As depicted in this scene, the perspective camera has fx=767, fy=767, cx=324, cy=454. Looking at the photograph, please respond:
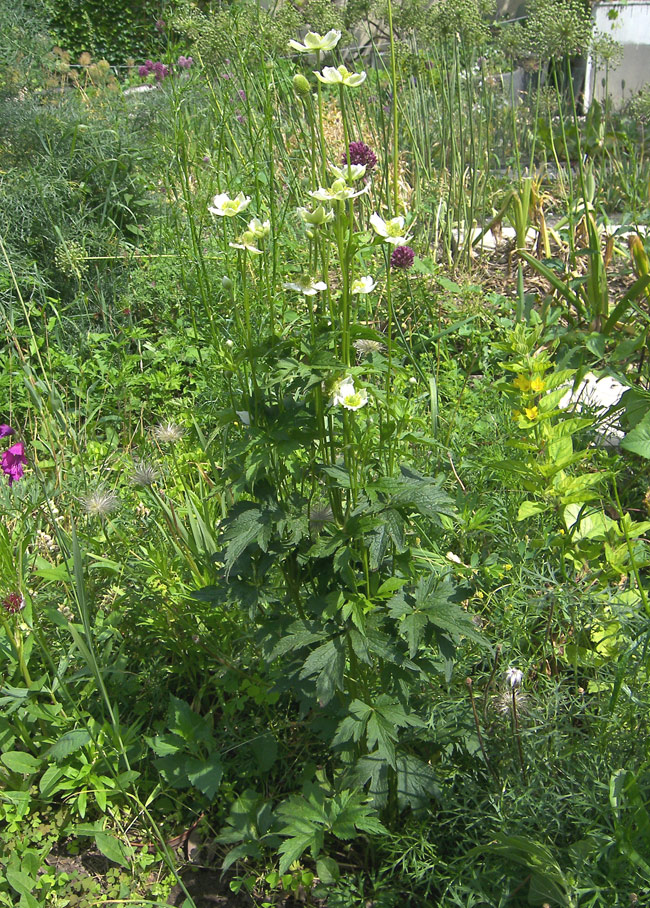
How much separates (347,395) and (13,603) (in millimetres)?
→ 1013

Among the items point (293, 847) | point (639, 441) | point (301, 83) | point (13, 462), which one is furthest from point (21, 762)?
point (639, 441)

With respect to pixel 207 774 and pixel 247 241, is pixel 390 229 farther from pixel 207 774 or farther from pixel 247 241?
pixel 207 774

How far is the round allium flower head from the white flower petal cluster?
0.98 meters

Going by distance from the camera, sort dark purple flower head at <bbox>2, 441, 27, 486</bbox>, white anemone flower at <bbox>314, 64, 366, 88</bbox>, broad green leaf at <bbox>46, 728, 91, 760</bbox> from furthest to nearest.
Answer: dark purple flower head at <bbox>2, 441, 27, 486</bbox>
broad green leaf at <bbox>46, 728, 91, 760</bbox>
white anemone flower at <bbox>314, 64, 366, 88</bbox>


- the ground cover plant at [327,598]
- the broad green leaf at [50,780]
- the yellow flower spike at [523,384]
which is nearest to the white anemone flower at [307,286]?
the ground cover plant at [327,598]

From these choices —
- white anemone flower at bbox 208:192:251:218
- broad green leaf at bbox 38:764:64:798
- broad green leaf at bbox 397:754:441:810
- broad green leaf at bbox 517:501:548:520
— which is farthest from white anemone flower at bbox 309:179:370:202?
broad green leaf at bbox 38:764:64:798

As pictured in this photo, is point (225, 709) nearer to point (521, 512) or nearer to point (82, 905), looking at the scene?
point (82, 905)

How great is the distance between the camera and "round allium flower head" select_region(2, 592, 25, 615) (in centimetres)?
177

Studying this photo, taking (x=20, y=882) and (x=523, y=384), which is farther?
(x=523, y=384)

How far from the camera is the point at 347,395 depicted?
1257 mm

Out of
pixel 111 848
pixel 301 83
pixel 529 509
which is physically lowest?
pixel 111 848

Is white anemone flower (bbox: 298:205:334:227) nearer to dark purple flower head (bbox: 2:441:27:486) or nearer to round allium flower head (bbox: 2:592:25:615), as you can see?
round allium flower head (bbox: 2:592:25:615)

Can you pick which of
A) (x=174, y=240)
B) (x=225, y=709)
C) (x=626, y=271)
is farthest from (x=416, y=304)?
(x=225, y=709)

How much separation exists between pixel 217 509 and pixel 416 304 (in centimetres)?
152
